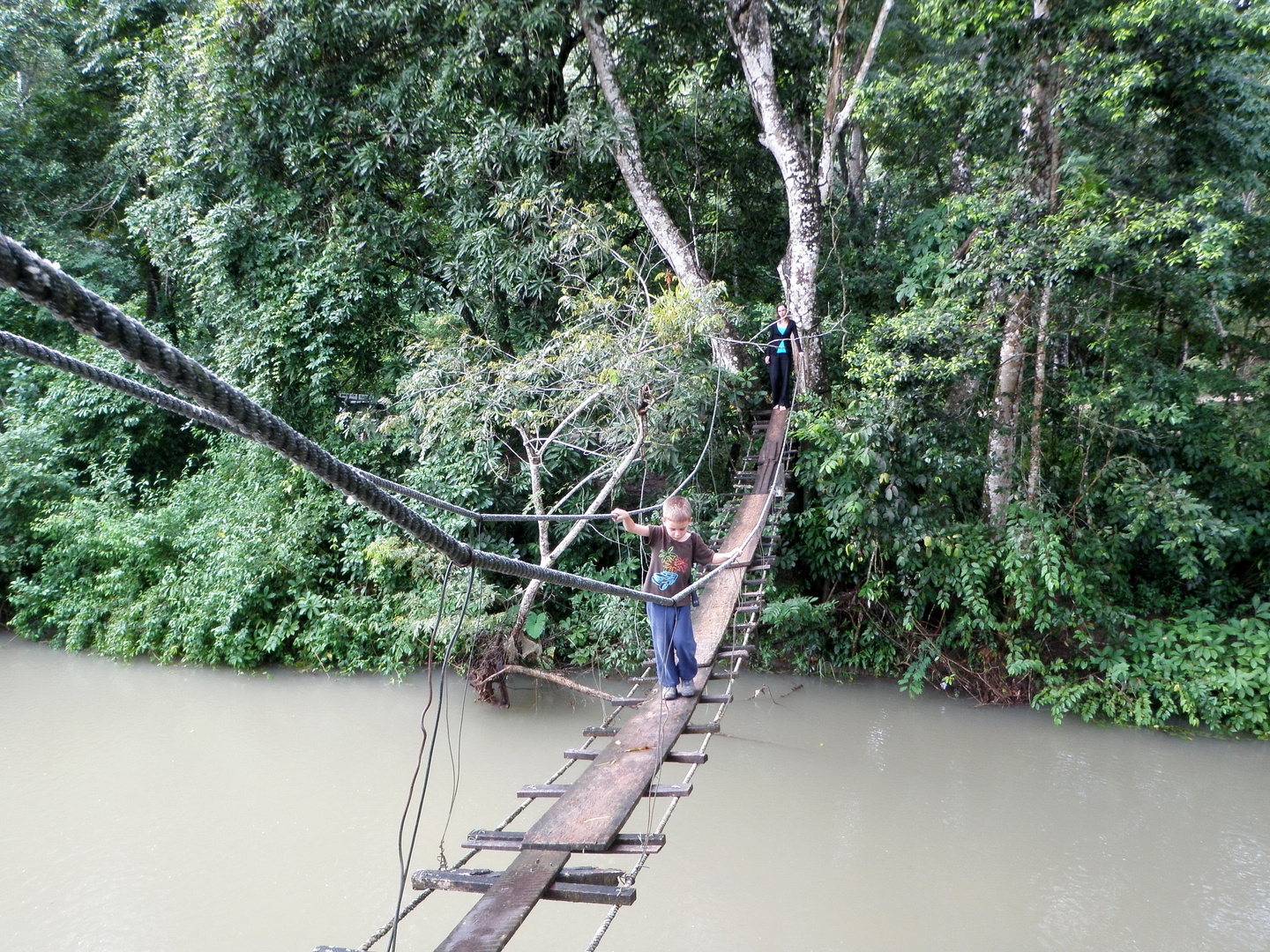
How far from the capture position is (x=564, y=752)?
8.20 feet

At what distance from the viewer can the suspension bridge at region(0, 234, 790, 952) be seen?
0.81 m

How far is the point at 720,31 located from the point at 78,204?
623cm

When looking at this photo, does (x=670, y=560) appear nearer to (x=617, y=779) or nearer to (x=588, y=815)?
(x=617, y=779)

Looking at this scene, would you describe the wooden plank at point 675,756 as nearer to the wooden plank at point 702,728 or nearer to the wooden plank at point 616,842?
the wooden plank at point 702,728

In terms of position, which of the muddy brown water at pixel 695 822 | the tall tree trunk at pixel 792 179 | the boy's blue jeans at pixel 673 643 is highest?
the tall tree trunk at pixel 792 179

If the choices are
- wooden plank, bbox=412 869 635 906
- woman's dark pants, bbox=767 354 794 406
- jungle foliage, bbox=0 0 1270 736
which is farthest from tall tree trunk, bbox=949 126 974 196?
wooden plank, bbox=412 869 635 906

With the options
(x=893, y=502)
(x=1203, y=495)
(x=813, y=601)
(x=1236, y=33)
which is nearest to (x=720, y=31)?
(x=1236, y=33)

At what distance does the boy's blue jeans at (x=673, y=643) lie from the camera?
2797 mm

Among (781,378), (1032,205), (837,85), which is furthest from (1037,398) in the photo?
(837,85)

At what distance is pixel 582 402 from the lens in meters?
4.59

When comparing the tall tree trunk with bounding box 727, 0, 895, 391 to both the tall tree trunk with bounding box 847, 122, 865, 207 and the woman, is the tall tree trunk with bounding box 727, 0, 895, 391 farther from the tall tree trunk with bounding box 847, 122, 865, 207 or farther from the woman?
the tall tree trunk with bounding box 847, 122, 865, 207

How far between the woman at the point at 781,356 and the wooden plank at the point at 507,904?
3.86 m

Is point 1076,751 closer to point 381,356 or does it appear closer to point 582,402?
point 582,402

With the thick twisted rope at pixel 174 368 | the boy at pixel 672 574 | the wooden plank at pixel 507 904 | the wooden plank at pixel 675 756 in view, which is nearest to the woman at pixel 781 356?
the boy at pixel 672 574
